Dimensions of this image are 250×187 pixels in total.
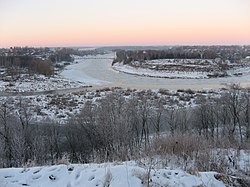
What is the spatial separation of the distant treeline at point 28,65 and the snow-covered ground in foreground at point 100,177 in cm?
5082

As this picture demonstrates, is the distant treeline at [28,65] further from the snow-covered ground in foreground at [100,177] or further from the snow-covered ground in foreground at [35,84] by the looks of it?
the snow-covered ground in foreground at [100,177]

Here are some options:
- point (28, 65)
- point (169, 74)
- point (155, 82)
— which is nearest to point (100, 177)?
point (155, 82)

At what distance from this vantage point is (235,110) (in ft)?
66.5

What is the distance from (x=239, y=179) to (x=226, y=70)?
51632 millimetres

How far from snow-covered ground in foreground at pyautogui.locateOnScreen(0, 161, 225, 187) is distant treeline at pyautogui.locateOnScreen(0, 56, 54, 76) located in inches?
2001

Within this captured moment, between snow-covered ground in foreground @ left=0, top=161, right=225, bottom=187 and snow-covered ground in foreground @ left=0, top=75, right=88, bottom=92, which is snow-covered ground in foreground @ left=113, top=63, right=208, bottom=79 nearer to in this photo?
snow-covered ground in foreground @ left=0, top=75, right=88, bottom=92

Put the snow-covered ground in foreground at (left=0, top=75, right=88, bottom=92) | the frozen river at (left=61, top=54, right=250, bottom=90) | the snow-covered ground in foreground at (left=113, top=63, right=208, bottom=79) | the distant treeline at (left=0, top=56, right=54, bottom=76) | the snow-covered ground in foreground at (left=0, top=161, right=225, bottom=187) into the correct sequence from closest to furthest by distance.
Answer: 1. the snow-covered ground in foreground at (left=0, top=161, right=225, bottom=187)
2. the frozen river at (left=61, top=54, right=250, bottom=90)
3. the snow-covered ground in foreground at (left=0, top=75, right=88, bottom=92)
4. the snow-covered ground in foreground at (left=113, top=63, right=208, bottom=79)
5. the distant treeline at (left=0, top=56, right=54, bottom=76)

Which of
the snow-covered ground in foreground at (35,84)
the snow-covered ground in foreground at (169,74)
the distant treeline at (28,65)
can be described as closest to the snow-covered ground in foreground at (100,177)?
the snow-covered ground in foreground at (35,84)

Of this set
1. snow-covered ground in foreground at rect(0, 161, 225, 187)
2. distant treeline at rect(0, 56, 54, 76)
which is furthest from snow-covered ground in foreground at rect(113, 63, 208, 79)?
snow-covered ground in foreground at rect(0, 161, 225, 187)

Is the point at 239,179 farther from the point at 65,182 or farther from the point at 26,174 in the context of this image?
the point at 26,174

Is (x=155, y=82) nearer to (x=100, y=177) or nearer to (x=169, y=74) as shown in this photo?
(x=169, y=74)

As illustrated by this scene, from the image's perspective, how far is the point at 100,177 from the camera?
14.6ft

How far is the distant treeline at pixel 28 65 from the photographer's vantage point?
5572 cm

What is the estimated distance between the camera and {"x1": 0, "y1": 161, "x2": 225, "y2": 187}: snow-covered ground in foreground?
432 centimetres
